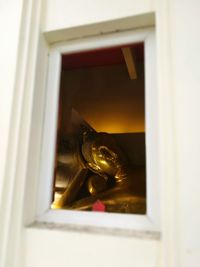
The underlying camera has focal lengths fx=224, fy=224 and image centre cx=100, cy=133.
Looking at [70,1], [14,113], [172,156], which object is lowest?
[172,156]

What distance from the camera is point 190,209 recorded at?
477 millimetres

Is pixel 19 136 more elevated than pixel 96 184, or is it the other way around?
pixel 19 136

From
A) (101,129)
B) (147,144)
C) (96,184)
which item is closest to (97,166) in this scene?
(96,184)

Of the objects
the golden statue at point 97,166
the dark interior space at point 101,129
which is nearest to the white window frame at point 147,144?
the dark interior space at point 101,129

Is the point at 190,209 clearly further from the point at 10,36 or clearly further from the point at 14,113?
the point at 10,36

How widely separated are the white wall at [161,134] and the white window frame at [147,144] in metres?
0.04

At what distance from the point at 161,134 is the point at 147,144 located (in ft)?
0.34

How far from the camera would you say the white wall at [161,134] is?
0.49 meters

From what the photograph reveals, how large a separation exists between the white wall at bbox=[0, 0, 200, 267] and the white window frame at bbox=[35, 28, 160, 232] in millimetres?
44

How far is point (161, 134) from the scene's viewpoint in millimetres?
535

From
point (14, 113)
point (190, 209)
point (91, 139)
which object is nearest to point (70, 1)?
point (14, 113)

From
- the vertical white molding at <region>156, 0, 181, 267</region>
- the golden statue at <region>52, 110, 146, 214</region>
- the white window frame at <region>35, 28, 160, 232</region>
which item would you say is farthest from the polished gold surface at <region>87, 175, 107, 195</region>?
the vertical white molding at <region>156, 0, 181, 267</region>

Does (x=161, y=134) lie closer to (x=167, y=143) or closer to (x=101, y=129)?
(x=167, y=143)

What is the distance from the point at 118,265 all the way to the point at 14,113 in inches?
19.4
